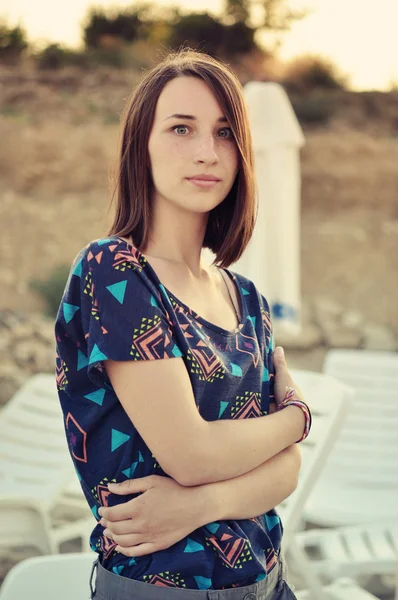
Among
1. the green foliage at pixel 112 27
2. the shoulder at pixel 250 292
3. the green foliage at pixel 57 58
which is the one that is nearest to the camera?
the shoulder at pixel 250 292

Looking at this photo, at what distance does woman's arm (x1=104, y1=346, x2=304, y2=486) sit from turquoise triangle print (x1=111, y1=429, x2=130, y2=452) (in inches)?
2.2

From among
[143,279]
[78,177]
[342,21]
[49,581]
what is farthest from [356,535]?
[342,21]

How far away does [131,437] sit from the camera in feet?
3.93

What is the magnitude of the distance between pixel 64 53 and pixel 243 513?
17700mm

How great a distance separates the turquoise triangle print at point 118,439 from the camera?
1199 mm

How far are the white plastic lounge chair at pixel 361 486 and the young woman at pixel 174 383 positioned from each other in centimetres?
149

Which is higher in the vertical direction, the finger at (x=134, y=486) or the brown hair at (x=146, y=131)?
the brown hair at (x=146, y=131)

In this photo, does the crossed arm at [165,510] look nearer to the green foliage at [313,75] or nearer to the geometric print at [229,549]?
the geometric print at [229,549]

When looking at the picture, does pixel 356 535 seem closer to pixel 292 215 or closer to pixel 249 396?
pixel 249 396

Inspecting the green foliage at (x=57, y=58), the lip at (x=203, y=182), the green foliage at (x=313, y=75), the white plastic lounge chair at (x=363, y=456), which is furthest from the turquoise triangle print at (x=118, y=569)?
the green foliage at (x=313, y=75)

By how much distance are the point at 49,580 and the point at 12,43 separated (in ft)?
55.4

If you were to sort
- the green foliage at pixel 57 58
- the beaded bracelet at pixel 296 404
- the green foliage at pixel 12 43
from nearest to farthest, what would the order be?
the beaded bracelet at pixel 296 404
the green foliage at pixel 12 43
the green foliage at pixel 57 58

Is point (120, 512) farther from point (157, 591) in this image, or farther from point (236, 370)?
point (236, 370)

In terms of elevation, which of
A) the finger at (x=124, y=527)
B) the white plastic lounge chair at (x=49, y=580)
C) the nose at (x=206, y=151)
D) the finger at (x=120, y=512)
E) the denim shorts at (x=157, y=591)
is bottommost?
the white plastic lounge chair at (x=49, y=580)
